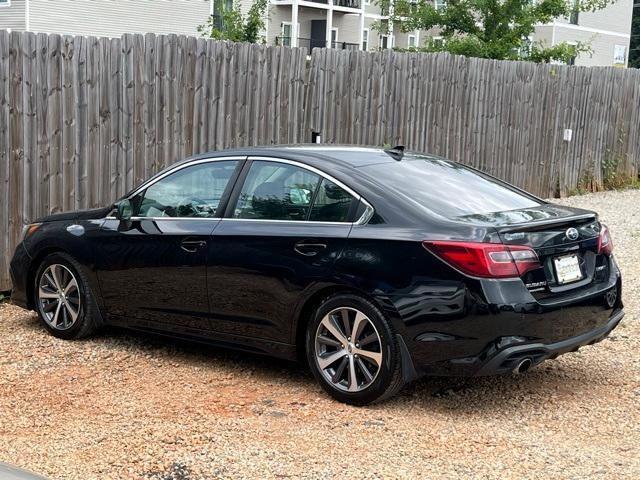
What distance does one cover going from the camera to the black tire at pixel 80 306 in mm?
7098

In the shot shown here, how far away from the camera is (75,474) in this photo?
4.68 meters

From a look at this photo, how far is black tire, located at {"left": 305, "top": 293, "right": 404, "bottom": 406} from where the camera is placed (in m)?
5.52

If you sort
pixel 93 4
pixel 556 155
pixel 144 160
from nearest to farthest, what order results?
1. pixel 144 160
2. pixel 556 155
3. pixel 93 4

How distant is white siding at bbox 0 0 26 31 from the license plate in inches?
943

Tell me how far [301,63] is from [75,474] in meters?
7.07

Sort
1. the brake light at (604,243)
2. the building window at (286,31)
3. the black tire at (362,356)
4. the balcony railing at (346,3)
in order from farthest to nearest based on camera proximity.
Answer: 1. the balcony railing at (346,3)
2. the building window at (286,31)
3. the brake light at (604,243)
4. the black tire at (362,356)

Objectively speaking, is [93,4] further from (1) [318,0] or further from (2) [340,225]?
(2) [340,225]

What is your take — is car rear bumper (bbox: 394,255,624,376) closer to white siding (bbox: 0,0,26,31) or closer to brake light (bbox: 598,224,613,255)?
brake light (bbox: 598,224,613,255)

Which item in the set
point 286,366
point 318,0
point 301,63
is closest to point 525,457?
point 286,366

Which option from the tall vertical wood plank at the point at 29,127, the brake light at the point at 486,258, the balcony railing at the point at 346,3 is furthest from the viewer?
the balcony railing at the point at 346,3

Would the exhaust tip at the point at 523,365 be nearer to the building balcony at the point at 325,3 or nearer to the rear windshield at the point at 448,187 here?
the rear windshield at the point at 448,187

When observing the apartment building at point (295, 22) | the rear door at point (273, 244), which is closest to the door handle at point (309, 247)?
the rear door at point (273, 244)

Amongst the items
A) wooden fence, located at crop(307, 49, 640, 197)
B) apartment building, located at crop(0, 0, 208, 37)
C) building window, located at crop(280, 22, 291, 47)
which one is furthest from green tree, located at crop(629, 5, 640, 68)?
wooden fence, located at crop(307, 49, 640, 197)

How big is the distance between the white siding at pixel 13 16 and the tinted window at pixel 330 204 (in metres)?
23.1
